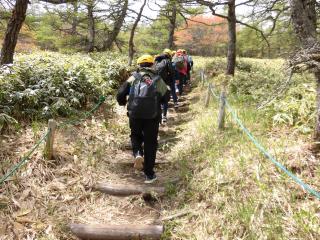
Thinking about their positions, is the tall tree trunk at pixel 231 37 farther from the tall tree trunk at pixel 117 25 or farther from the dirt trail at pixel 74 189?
the dirt trail at pixel 74 189

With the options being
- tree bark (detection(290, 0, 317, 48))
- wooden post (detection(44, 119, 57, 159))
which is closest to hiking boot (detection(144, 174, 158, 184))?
wooden post (detection(44, 119, 57, 159))

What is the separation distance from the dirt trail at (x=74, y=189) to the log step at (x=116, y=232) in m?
0.18

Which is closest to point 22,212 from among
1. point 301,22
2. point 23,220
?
point 23,220

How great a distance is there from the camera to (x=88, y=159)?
242 inches

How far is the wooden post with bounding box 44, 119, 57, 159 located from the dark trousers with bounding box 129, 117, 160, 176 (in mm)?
1263

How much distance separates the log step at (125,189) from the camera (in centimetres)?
548

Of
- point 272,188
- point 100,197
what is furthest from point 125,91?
point 272,188

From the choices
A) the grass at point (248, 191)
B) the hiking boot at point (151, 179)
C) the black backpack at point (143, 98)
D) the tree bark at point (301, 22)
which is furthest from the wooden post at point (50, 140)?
the tree bark at point (301, 22)

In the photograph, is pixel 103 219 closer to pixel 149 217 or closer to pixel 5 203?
pixel 149 217

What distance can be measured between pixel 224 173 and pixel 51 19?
17.0 m

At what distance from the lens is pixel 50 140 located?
18.0 ft

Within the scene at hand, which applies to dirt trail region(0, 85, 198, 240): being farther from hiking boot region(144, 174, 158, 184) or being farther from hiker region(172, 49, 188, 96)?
hiker region(172, 49, 188, 96)

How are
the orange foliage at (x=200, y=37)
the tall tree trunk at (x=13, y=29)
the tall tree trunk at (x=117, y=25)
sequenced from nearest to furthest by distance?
the tall tree trunk at (x=13, y=29) < the tall tree trunk at (x=117, y=25) < the orange foliage at (x=200, y=37)

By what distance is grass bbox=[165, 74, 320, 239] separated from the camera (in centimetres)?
378
